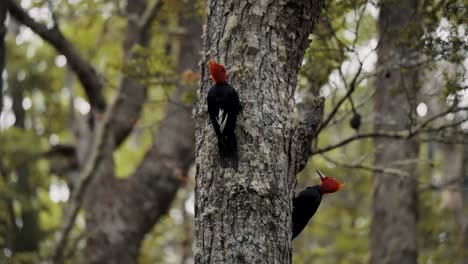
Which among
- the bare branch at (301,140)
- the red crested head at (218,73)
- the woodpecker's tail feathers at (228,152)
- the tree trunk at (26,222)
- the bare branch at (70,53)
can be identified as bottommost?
the woodpecker's tail feathers at (228,152)

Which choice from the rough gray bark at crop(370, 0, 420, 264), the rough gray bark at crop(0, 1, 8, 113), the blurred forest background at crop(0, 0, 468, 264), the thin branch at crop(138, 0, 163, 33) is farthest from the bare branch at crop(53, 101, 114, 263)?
the rough gray bark at crop(370, 0, 420, 264)

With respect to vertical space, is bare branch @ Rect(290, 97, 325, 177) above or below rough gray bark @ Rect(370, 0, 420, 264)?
below

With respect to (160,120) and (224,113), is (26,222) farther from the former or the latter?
(224,113)

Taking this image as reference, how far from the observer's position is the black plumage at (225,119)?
3680 millimetres

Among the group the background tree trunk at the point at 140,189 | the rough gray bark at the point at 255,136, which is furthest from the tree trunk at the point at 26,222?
the rough gray bark at the point at 255,136

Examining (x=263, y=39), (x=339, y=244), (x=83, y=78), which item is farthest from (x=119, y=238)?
(x=263, y=39)

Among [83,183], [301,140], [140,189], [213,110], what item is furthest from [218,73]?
[140,189]

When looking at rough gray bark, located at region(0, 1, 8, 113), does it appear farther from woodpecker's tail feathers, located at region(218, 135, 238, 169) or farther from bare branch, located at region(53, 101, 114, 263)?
woodpecker's tail feathers, located at region(218, 135, 238, 169)

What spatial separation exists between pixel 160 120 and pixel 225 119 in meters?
5.63

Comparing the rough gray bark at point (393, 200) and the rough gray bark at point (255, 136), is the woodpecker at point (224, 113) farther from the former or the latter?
the rough gray bark at point (393, 200)

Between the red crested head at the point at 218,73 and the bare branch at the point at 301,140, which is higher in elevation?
the red crested head at the point at 218,73

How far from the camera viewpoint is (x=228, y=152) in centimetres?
369

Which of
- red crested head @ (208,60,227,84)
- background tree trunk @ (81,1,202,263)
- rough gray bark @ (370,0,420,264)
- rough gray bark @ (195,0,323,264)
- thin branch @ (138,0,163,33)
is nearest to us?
rough gray bark @ (195,0,323,264)

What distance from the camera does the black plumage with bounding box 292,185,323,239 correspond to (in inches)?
193
